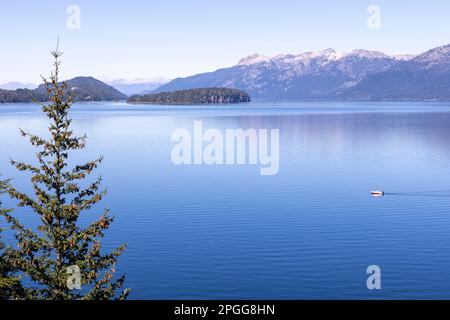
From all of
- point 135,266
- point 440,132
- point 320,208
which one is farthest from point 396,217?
point 440,132

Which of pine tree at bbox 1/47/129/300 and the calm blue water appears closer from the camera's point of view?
pine tree at bbox 1/47/129/300

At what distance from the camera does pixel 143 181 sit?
312 ft

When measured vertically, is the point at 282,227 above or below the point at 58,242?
below

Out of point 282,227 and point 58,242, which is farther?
point 282,227

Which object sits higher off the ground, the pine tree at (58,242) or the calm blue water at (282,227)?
the pine tree at (58,242)

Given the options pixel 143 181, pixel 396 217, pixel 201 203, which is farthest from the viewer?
pixel 143 181

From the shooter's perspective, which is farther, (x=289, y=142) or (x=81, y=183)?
(x=289, y=142)

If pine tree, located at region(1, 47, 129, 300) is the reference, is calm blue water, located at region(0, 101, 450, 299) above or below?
below

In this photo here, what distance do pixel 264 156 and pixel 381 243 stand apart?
238 ft

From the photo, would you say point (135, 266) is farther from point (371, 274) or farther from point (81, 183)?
point (81, 183)

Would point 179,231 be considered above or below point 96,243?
below

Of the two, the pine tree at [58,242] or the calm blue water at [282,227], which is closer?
the pine tree at [58,242]

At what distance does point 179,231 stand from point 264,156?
69.0 m

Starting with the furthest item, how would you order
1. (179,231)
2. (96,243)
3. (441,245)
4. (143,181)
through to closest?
1. (143,181)
2. (179,231)
3. (441,245)
4. (96,243)
